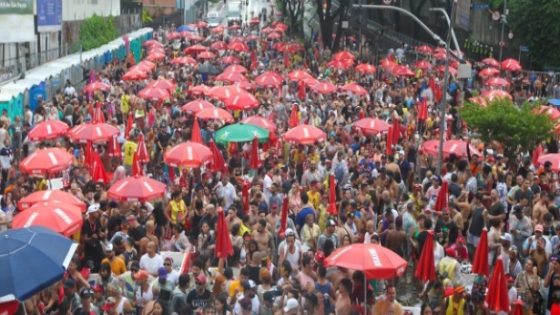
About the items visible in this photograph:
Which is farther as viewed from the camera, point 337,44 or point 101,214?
point 337,44

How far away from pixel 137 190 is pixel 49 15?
3137cm

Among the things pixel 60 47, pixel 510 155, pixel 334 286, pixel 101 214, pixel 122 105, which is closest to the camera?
Answer: pixel 334 286

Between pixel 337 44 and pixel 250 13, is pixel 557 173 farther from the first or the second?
pixel 250 13

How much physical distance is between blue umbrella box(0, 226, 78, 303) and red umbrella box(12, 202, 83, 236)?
2.05 m

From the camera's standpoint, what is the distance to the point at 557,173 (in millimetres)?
17109

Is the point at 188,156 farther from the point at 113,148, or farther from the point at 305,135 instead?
the point at 305,135

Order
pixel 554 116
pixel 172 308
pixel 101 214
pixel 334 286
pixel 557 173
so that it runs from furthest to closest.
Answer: pixel 554 116 → pixel 557 173 → pixel 101 214 → pixel 334 286 → pixel 172 308

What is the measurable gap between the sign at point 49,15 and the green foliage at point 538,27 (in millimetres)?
21338

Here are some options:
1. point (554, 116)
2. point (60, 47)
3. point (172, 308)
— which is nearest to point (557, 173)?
point (554, 116)

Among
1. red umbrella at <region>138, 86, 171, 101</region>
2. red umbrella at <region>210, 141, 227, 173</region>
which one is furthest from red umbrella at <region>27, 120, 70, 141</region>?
red umbrella at <region>138, 86, 171, 101</region>

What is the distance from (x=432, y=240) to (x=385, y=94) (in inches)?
709

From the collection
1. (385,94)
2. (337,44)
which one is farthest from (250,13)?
(385,94)

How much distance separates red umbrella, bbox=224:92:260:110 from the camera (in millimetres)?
22234

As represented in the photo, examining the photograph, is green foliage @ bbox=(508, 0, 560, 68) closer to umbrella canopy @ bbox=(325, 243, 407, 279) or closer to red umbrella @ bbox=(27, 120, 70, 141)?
red umbrella @ bbox=(27, 120, 70, 141)
